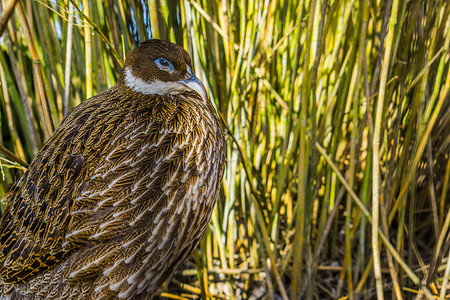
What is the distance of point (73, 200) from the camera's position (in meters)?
0.96

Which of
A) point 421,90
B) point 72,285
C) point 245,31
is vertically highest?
point 245,31

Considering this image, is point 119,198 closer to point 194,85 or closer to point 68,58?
point 194,85

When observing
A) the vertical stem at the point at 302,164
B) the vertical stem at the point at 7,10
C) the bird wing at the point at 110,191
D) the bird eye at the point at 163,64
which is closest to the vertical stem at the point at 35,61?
the bird wing at the point at 110,191

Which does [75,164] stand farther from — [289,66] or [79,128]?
[289,66]

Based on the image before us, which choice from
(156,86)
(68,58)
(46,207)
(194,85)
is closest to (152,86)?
(156,86)

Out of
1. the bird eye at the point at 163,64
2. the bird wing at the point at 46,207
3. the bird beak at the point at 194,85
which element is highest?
the bird eye at the point at 163,64

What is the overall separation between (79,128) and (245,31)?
0.65 metres

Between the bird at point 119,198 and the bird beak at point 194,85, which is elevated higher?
the bird beak at point 194,85

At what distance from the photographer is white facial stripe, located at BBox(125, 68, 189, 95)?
106 centimetres

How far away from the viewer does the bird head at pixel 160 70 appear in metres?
1.01

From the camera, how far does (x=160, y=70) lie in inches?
41.0

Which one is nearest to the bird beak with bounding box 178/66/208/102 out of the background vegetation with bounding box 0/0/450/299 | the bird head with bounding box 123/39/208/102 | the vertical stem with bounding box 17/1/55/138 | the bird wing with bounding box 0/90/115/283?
the bird head with bounding box 123/39/208/102

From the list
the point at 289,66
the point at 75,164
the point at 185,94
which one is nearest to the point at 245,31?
the point at 289,66

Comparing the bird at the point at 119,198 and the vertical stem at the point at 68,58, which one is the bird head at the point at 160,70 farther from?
the vertical stem at the point at 68,58
